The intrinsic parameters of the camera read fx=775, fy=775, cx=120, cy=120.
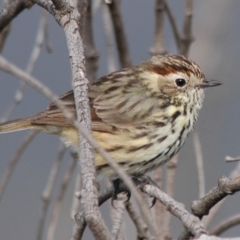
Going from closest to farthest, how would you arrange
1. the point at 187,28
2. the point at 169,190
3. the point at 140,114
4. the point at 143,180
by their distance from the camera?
the point at 143,180 → the point at 169,190 → the point at 140,114 → the point at 187,28

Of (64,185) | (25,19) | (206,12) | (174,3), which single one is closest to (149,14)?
(174,3)

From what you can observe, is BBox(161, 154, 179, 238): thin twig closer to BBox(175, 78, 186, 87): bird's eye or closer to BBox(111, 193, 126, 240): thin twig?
BBox(111, 193, 126, 240): thin twig

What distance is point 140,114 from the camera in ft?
20.2

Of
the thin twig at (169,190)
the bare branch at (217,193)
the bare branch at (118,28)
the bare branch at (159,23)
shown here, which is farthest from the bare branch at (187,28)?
the bare branch at (217,193)

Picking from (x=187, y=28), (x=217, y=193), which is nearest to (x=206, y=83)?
(x=187, y=28)

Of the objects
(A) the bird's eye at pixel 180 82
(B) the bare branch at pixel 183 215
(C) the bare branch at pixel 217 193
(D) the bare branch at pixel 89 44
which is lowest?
(B) the bare branch at pixel 183 215

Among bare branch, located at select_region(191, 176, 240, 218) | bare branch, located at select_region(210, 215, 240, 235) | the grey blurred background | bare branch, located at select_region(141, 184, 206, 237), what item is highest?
the grey blurred background

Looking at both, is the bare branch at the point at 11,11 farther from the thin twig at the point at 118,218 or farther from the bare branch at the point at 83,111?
the thin twig at the point at 118,218

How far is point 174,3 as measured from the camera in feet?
42.7

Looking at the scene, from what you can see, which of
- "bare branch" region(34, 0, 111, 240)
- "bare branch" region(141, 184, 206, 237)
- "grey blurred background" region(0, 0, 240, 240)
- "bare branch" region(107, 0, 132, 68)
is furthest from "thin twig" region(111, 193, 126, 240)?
"grey blurred background" region(0, 0, 240, 240)

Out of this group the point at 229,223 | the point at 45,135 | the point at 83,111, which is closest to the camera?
the point at 83,111

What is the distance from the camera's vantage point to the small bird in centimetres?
602

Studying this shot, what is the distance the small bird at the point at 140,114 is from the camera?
19.7 ft

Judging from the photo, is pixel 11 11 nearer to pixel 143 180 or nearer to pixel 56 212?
pixel 143 180
